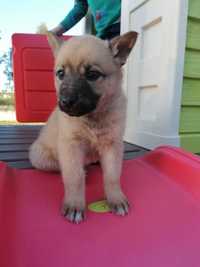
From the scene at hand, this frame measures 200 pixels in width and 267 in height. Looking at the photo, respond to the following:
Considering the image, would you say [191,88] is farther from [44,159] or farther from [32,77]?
[32,77]

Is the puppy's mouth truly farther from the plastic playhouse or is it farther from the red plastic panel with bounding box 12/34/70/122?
the red plastic panel with bounding box 12/34/70/122

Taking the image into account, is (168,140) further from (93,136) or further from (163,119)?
(93,136)

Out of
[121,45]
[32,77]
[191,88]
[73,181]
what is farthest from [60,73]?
[32,77]

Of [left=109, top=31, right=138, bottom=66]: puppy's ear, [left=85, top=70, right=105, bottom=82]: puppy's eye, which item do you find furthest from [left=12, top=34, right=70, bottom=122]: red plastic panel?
[left=85, top=70, right=105, bottom=82]: puppy's eye

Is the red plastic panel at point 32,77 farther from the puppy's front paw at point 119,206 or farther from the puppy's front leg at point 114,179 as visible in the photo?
the puppy's front paw at point 119,206

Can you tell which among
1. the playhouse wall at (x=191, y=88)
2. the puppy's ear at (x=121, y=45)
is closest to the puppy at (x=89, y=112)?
the puppy's ear at (x=121, y=45)
